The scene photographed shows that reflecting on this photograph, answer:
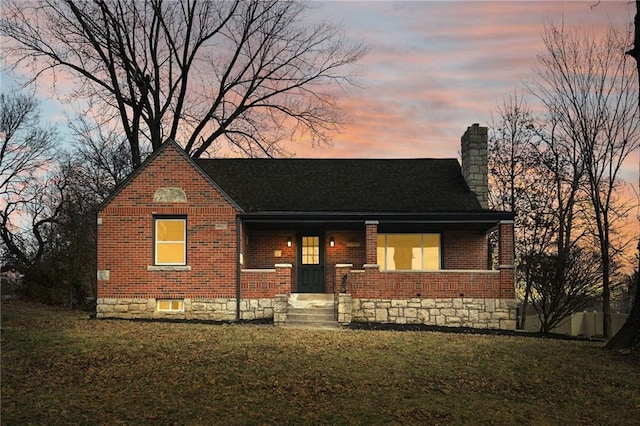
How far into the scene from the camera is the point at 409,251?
23.2 meters

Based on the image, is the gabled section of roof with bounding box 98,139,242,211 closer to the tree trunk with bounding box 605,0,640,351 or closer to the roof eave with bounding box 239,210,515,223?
the roof eave with bounding box 239,210,515,223

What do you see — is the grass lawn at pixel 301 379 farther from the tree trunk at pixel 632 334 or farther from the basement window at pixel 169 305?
the basement window at pixel 169 305

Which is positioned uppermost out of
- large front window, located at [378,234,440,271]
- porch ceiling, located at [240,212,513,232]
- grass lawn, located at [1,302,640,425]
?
porch ceiling, located at [240,212,513,232]

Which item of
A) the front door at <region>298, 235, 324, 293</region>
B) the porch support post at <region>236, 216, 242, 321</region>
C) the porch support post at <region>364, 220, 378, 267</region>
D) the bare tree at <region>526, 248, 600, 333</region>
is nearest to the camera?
the porch support post at <region>236, 216, 242, 321</region>

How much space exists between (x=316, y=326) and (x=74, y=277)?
13.0m

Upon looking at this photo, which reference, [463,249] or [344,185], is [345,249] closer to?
[344,185]

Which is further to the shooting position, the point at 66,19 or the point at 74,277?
the point at 66,19

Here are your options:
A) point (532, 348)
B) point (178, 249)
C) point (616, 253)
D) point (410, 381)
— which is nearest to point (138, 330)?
point (178, 249)

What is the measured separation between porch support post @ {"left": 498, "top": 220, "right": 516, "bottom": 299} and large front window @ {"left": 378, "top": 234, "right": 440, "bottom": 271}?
105 inches

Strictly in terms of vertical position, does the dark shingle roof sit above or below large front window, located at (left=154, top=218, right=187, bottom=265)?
above

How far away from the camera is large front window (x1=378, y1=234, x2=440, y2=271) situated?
75.7 ft

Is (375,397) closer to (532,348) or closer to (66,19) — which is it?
(532,348)

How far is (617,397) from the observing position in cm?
1179

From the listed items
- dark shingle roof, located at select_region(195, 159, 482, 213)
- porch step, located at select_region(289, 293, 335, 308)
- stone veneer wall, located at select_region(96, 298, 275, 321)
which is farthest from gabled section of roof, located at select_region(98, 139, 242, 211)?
porch step, located at select_region(289, 293, 335, 308)
